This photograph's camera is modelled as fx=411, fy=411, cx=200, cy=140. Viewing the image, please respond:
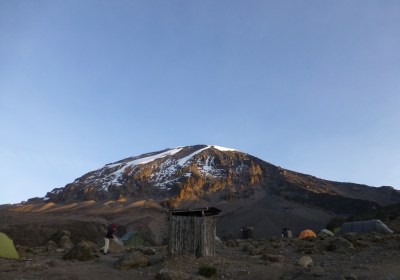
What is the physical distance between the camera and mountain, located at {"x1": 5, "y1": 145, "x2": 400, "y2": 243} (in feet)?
268

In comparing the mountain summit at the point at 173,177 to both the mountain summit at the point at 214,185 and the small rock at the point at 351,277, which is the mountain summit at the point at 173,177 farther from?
the small rock at the point at 351,277

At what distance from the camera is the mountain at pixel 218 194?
268 feet

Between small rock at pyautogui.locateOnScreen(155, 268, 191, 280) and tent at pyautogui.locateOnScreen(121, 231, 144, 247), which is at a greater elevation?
tent at pyautogui.locateOnScreen(121, 231, 144, 247)

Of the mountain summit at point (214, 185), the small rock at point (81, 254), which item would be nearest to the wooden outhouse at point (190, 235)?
the small rock at point (81, 254)

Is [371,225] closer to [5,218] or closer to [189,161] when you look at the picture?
[5,218]

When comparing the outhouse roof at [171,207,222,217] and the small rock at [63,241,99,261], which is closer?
the outhouse roof at [171,207,222,217]

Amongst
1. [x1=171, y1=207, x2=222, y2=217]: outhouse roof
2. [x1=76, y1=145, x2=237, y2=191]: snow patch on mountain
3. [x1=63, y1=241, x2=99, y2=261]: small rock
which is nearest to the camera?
[x1=171, y1=207, x2=222, y2=217]: outhouse roof

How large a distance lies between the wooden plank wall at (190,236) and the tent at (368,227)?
81.3 feet

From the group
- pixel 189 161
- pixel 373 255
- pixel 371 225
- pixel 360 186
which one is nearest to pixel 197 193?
pixel 189 161

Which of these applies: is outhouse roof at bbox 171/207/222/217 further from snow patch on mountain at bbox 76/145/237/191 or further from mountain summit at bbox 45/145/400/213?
snow patch on mountain at bbox 76/145/237/191

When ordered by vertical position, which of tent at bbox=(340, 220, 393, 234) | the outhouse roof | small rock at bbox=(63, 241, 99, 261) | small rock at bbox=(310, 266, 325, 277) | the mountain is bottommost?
small rock at bbox=(310, 266, 325, 277)

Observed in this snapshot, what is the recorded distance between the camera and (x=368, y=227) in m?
39.8

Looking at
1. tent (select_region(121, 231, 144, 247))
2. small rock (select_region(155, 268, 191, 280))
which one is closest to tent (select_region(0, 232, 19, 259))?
small rock (select_region(155, 268, 191, 280))

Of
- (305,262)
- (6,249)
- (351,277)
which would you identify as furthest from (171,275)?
(6,249)
